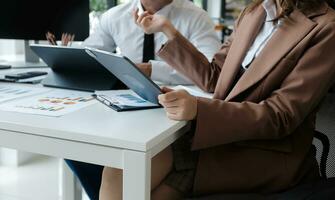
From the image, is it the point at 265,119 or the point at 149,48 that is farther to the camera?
the point at 149,48

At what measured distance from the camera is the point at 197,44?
179 cm

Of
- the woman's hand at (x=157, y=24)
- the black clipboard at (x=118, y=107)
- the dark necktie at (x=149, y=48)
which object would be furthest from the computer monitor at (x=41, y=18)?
the black clipboard at (x=118, y=107)

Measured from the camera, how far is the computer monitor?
1765 millimetres

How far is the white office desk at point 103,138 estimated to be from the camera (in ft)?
2.61

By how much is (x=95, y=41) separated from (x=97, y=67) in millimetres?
607

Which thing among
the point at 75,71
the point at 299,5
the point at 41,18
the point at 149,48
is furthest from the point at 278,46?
the point at 41,18

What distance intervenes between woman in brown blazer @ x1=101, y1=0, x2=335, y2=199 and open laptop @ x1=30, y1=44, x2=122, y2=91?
0.34m

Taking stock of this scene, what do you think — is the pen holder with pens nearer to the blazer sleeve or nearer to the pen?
the pen

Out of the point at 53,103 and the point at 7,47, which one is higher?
the point at 53,103

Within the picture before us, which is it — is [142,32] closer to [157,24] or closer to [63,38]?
[63,38]

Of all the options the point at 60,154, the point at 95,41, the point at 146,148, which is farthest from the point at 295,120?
the point at 95,41

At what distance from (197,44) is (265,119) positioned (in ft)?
2.85

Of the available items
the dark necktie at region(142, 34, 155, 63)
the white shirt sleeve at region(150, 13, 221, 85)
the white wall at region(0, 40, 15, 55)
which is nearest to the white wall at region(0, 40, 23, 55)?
the white wall at region(0, 40, 15, 55)

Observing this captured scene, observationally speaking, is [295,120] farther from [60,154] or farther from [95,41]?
[95,41]
